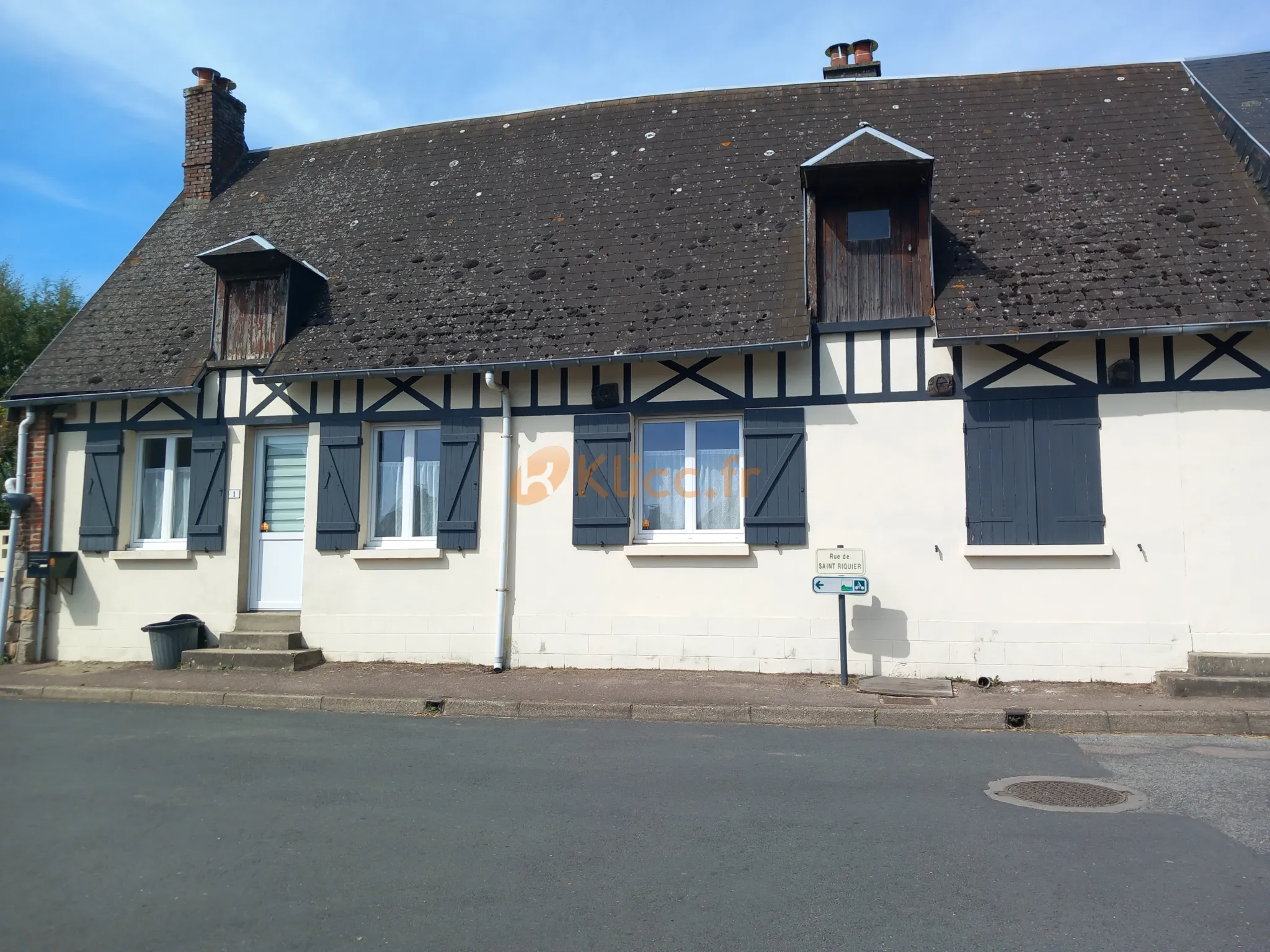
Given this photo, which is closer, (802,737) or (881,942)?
(881,942)

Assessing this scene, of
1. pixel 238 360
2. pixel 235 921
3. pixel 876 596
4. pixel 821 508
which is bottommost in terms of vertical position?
pixel 235 921

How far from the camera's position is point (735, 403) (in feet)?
33.9

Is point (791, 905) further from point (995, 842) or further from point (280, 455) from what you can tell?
point (280, 455)

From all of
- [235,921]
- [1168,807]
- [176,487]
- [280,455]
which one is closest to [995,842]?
[1168,807]

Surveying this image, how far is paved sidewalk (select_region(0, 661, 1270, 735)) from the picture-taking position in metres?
8.09

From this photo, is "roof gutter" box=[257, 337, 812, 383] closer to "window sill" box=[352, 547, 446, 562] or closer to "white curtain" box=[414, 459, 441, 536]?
"white curtain" box=[414, 459, 441, 536]

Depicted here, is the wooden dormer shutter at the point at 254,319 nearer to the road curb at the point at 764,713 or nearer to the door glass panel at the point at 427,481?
the door glass panel at the point at 427,481

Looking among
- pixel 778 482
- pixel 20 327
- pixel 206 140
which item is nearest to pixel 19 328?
pixel 20 327

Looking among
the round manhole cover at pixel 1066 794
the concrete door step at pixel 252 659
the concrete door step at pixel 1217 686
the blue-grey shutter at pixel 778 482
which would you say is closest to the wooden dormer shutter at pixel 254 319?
the concrete door step at pixel 252 659

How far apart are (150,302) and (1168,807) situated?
12760mm

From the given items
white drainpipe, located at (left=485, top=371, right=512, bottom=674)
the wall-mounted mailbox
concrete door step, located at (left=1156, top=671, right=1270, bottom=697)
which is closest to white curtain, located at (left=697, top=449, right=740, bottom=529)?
white drainpipe, located at (left=485, top=371, right=512, bottom=674)

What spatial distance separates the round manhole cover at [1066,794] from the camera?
5.72 metres

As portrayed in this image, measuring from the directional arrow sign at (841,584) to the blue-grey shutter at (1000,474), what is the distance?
4.39ft

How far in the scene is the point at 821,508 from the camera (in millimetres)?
10047
